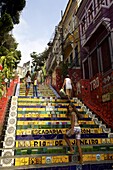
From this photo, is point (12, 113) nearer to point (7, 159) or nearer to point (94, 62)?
point (7, 159)

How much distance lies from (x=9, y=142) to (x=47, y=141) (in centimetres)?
119

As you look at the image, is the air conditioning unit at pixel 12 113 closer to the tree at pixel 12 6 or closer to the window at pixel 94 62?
the window at pixel 94 62

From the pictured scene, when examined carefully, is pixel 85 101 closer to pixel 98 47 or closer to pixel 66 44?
pixel 98 47

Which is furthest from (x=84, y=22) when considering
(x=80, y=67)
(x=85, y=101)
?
(x=85, y=101)

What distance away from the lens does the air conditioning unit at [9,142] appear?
6.35m

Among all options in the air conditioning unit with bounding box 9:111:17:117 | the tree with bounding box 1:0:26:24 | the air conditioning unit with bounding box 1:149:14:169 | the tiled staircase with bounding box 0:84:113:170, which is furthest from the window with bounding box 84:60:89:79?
the air conditioning unit with bounding box 1:149:14:169

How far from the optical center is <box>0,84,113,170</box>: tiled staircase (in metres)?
5.74

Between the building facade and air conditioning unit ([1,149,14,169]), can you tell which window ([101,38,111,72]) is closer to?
the building facade

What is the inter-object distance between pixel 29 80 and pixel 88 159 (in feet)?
25.4

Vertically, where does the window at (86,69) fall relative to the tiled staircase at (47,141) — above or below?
above

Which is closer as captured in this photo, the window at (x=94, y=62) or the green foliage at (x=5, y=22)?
the green foliage at (x=5, y=22)

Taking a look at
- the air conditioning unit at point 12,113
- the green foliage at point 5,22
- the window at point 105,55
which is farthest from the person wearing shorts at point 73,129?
the green foliage at point 5,22

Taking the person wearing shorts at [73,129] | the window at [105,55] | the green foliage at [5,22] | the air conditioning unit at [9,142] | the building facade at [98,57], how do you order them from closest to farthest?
the person wearing shorts at [73,129] → the air conditioning unit at [9,142] → the building facade at [98,57] → the window at [105,55] → the green foliage at [5,22]

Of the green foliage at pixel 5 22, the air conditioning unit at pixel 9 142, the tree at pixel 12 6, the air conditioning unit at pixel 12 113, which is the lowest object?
the air conditioning unit at pixel 9 142
